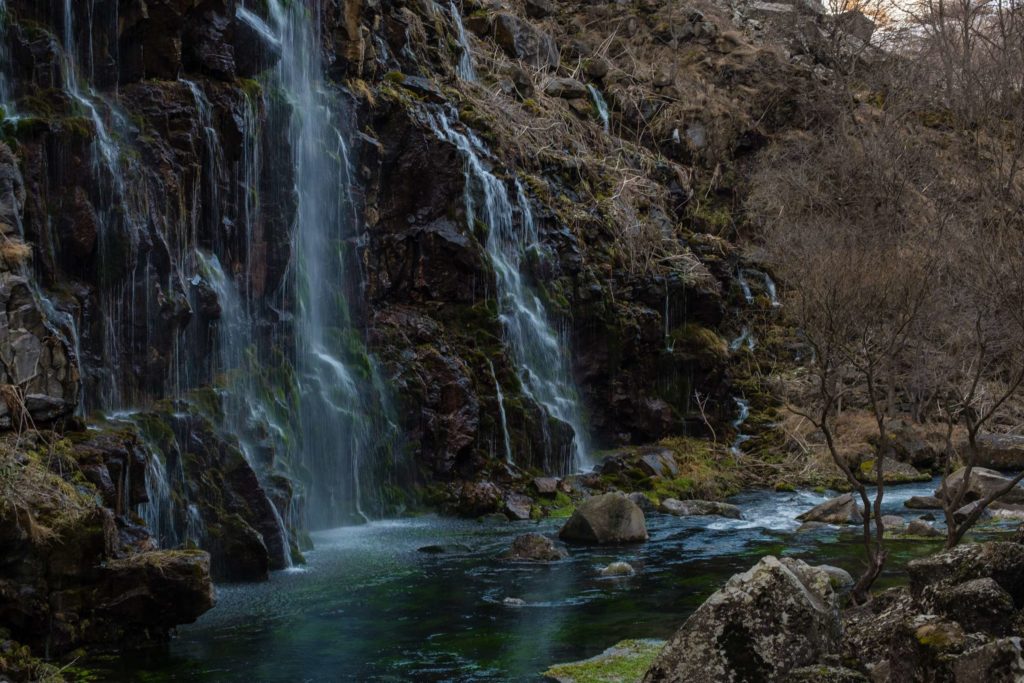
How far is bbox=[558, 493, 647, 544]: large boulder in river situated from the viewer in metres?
16.4

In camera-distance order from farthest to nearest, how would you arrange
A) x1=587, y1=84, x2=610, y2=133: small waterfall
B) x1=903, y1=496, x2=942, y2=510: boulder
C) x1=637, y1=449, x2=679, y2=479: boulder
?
x1=587, y1=84, x2=610, y2=133: small waterfall, x1=637, y1=449, x2=679, y2=479: boulder, x1=903, y1=496, x2=942, y2=510: boulder

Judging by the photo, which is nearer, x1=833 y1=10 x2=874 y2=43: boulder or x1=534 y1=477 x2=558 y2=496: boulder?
x1=534 y1=477 x2=558 y2=496: boulder

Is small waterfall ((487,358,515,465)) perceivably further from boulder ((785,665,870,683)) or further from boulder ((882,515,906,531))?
boulder ((785,665,870,683))

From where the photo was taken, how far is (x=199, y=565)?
33.2 ft

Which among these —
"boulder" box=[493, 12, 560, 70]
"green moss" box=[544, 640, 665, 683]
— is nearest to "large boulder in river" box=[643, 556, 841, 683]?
"green moss" box=[544, 640, 665, 683]

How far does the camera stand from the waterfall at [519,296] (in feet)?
77.4

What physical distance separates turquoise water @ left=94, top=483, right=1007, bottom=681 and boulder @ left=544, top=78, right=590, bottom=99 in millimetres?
19368

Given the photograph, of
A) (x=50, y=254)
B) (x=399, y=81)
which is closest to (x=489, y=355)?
(x=399, y=81)

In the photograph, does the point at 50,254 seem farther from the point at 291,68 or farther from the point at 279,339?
the point at 291,68

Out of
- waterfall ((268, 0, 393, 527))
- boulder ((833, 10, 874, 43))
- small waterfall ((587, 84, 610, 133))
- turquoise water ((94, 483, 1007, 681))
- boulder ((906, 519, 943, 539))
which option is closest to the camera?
turquoise water ((94, 483, 1007, 681))

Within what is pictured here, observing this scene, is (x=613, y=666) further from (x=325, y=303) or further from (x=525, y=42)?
(x=525, y=42)

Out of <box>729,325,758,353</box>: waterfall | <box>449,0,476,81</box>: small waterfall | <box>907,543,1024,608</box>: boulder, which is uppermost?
<box>449,0,476,81</box>: small waterfall

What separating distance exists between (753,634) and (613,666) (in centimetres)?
194

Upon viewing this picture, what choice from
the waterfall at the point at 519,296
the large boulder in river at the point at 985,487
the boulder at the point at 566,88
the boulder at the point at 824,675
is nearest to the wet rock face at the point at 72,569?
the boulder at the point at 824,675
